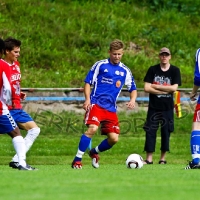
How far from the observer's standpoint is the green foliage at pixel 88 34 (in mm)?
23516

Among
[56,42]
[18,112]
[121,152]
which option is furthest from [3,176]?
[56,42]

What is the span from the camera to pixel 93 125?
13562mm

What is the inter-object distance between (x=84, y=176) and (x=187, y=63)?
14790 mm

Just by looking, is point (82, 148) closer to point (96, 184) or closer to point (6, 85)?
point (6, 85)

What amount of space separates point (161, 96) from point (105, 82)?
2.57m

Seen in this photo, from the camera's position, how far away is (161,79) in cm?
1616

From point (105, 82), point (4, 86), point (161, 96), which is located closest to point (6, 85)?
point (4, 86)

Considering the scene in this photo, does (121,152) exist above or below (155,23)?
below

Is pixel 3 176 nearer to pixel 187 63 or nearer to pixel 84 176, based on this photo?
pixel 84 176

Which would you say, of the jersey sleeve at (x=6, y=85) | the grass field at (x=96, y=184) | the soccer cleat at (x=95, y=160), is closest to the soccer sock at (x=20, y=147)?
the grass field at (x=96, y=184)

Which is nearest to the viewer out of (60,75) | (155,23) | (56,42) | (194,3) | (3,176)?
(3,176)

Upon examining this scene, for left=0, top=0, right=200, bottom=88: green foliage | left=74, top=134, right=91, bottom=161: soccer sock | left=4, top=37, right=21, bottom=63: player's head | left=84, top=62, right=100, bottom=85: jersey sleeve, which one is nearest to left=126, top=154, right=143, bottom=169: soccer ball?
left=74, top=134, right=91, bottom=161: soccer sock

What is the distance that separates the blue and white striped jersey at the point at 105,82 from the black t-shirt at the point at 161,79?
7.40 feet

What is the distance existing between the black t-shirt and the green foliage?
20.2ft
